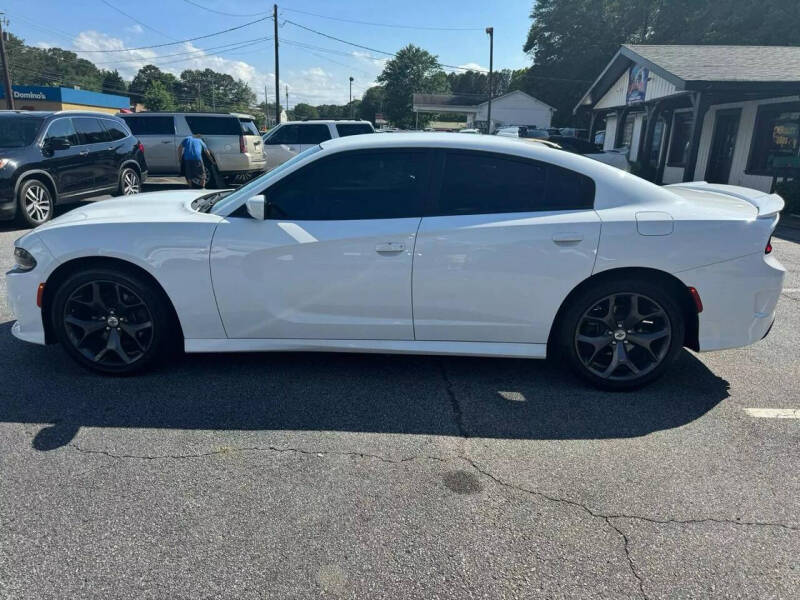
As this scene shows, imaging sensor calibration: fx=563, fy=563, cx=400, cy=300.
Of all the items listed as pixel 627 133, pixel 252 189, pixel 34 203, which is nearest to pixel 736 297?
pixel 252 189

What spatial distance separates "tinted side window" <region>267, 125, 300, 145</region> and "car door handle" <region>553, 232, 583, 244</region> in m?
13.5

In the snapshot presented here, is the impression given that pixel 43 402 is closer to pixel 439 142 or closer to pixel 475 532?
pixel 475 532

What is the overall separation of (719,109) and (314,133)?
479 inches

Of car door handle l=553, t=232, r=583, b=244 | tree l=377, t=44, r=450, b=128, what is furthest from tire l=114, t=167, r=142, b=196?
tree l=377, t=44, r=450, b=128

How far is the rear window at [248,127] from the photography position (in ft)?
48.5

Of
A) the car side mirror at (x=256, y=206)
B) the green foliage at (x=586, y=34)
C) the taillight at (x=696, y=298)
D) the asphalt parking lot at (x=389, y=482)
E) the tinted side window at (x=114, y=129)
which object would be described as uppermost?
the green foliage at (x=586, y=34)

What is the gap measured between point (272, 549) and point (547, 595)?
1101mm

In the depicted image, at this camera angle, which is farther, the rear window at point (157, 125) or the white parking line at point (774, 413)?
the rear window at point (157, 125)

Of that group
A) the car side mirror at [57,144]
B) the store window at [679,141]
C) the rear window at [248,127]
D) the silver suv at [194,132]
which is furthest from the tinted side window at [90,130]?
the store window at [679,141]

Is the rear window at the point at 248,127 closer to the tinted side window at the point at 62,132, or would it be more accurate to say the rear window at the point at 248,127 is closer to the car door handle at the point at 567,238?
the tinted side window at the point at 62,132

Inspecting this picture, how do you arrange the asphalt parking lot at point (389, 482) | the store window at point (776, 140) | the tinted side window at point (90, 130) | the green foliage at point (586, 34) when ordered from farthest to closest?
the green foliage at point (586, 34) < the store window at point (776, 140) < the tinted side window at point (90, 130) < the asphalt parking lot at point (389, 482)

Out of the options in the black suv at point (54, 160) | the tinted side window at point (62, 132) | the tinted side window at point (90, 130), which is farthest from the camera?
the tinted side window at point (90, 130)

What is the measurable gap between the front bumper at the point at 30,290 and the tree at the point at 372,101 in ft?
338

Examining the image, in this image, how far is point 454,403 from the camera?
360 cm
